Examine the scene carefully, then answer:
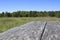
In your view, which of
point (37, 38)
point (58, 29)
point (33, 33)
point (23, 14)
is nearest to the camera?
point (37, 38)

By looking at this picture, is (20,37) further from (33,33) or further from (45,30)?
(45,30)

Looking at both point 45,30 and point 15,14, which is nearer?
point 45,30

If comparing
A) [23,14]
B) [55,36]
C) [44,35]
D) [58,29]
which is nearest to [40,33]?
[44,35]

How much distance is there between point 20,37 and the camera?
6.01ft

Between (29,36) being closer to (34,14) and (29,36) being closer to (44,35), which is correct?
(44,35)

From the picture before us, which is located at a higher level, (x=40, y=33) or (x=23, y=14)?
(x=40, y=33)

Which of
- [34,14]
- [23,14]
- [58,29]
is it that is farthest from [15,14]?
[58,29]

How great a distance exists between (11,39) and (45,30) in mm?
407

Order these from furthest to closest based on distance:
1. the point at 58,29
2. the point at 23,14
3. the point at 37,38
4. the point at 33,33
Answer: the point at 23,14 < the point at 58,29 < the point at 33,33 < the point at 37,38

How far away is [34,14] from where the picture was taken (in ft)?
313

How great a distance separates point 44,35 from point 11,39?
1.20 feet

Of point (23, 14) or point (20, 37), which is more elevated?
point (20, 37)

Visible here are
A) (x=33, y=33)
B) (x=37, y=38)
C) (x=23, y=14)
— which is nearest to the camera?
(x=37, y=38)

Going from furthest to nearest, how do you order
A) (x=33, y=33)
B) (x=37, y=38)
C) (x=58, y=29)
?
(x=58, y=29) → (x=33, y=33) → (x=37, y=38)
